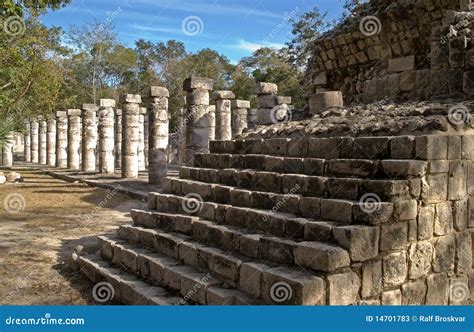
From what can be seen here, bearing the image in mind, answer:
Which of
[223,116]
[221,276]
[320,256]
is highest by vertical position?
[223,116]

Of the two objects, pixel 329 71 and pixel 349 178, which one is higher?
pixel 329 71

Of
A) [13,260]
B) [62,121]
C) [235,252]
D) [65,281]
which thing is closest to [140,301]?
[235,252]

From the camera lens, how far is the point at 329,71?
13188mm

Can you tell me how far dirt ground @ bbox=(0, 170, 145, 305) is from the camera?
592 cm

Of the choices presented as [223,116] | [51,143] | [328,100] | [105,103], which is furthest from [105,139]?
[328,100]

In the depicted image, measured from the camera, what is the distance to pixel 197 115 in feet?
49.2

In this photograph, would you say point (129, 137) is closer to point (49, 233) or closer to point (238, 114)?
Result: point (238, 114)

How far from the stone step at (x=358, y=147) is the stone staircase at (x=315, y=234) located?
1cm

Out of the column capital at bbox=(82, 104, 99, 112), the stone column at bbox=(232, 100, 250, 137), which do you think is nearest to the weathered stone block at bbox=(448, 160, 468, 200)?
the stone column at bbox=(232, 100, 250, 137)

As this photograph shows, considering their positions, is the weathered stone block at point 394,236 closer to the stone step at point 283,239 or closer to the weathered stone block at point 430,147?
the stone step at point 283,239

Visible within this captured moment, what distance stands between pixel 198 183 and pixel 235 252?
1.97 meters

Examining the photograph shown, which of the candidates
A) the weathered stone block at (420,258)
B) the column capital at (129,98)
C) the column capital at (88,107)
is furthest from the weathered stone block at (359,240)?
the column capital at (88,107)

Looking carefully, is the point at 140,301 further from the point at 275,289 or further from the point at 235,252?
the point at 275,289

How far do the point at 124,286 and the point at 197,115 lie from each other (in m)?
9.90
